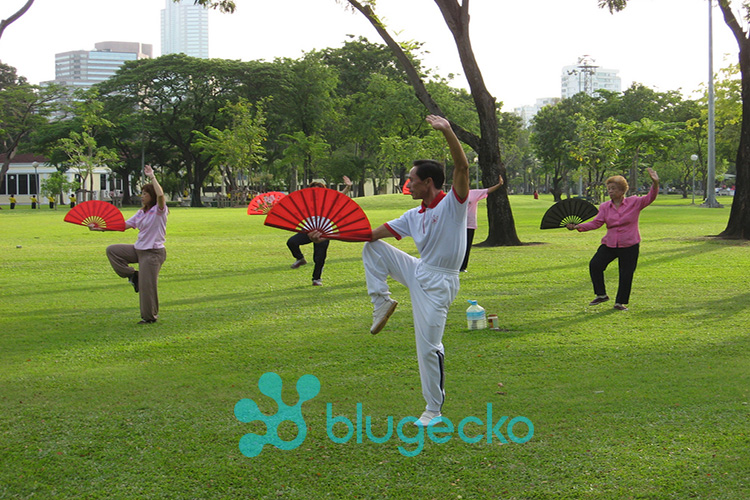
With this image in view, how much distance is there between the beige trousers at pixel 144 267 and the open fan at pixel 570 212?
5.45m

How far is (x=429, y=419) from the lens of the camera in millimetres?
5094

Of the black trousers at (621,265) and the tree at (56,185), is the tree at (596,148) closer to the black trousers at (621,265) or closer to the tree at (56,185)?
the tree at (56,185)

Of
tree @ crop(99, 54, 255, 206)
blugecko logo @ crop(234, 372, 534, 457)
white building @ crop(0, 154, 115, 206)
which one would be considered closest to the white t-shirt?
blugecko logo @ crop(234, 372, 534, 457)

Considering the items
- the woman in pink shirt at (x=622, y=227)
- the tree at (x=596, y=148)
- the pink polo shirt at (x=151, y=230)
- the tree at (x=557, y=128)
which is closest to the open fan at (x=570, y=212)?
the woman in pink shirt at (x=622, y=227)

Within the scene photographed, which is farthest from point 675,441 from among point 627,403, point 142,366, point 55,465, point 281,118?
point 281,118

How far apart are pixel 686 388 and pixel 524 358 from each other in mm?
1625

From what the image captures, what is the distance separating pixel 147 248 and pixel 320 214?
343 cm

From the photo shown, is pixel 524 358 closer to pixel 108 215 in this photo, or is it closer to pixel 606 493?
pixel 606 493

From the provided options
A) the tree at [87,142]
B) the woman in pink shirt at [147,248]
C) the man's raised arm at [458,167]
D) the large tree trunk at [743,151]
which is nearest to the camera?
the man's raised arm at [458,167]

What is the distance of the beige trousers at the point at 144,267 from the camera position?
9062 millimetres

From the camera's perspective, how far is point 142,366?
7.12m

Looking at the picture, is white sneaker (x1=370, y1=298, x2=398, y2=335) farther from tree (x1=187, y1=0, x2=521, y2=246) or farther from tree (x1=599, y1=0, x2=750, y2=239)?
tree (x1=599, y1=0, x2=750, y2=239)

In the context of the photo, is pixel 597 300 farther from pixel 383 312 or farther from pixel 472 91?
pixel 472 91

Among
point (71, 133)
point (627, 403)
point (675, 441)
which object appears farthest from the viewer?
point (71, 133)
